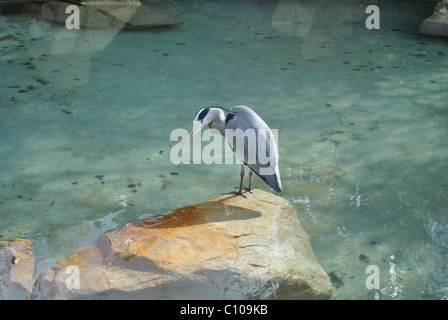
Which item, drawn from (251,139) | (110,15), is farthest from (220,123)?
(110,15)

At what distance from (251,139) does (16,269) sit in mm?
1386

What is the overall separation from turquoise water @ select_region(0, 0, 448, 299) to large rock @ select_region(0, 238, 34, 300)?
16cm

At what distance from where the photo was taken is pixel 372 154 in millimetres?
3791

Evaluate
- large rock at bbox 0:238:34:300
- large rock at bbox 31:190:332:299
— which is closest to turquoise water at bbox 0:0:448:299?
large rock at bbox 0:238:34:300

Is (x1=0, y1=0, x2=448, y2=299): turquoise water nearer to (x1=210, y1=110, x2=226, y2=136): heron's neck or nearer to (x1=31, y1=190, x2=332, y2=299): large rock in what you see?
(x1=31, y1=190, x2=332, y2=299): large rock

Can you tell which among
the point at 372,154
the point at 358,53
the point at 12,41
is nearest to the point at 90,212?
the point at 372,154

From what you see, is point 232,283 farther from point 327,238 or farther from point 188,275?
point 327,238

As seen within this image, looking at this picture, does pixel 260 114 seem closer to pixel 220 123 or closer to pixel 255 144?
pixel 220 123

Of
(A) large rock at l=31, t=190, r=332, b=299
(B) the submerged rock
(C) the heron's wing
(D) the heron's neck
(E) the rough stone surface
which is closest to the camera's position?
(A) large rock at l=31, t=190, r=332, b=299

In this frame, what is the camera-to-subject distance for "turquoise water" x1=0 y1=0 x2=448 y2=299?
2830 millimetres

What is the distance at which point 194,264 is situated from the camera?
2.19 meters

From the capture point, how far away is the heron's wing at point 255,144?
2.77 metres

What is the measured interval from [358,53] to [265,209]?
3909 mm

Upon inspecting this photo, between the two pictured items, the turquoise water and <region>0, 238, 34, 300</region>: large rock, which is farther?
the turquoise water
